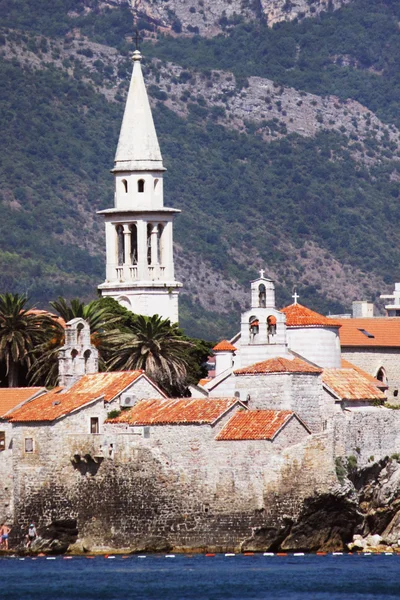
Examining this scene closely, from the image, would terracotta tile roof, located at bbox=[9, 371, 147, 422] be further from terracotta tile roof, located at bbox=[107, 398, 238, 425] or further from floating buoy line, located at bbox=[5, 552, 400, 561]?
floating buoy line, located at bbox=[5, 552, 400, 561]

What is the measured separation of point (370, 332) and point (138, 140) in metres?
14.8

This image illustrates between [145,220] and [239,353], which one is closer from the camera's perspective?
[239,353]

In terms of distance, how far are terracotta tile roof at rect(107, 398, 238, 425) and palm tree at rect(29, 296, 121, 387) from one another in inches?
280

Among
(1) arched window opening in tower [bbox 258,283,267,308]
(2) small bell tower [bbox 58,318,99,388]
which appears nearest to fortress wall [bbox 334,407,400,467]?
(1) arched window opening in tower [bbox 258,283,267,308]

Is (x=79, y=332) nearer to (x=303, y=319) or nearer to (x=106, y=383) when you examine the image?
(x=106, y=383)

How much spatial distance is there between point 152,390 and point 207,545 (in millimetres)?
7756

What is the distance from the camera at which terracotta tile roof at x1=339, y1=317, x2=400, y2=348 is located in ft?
364

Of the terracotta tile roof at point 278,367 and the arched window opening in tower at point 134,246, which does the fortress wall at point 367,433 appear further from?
the arched window opening in tower at point 134,246

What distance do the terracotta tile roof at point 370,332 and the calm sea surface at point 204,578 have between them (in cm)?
2479

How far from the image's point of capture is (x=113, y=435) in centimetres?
8888

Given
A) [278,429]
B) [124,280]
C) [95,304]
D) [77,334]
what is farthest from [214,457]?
[124,280]

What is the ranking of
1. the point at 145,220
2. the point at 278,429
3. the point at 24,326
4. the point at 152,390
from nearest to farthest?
the point at 278,429
the point at 152,390
the point at 24,326
the point at 145,220

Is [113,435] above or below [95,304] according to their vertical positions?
below

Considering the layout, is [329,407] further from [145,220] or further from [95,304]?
[145,220]
